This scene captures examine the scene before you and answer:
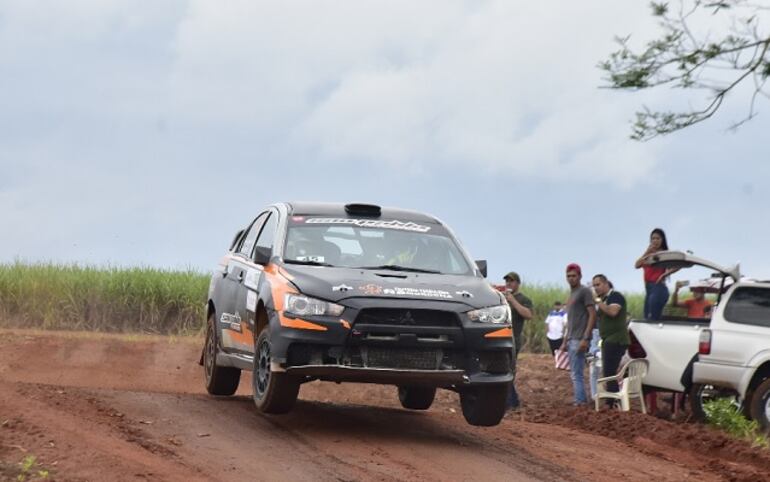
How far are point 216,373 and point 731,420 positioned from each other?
247 inches

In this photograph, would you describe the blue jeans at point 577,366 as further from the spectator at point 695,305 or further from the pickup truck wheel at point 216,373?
the pickup truck wheel at point 216,373

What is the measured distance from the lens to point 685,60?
20.8m

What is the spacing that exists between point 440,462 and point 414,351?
3.27 feet

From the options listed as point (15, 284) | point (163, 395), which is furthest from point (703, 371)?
point (15, 284)

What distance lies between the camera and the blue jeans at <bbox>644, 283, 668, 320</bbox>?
62.9ft

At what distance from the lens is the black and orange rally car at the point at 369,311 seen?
1131cm

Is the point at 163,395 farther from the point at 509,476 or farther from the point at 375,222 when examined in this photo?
the point at 509,476

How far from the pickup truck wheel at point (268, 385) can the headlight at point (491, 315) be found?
1.65m

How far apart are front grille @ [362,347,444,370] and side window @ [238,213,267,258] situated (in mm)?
3040

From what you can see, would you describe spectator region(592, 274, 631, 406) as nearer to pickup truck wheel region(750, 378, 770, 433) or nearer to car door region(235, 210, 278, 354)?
pickup truck wheel region(750, 378, 770, 433)

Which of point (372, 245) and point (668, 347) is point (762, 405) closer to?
point (668, 347)

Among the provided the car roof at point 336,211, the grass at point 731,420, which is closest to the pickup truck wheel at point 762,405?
the grass at point 731,420

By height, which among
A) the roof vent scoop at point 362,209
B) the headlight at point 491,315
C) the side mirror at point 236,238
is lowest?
the headlight at point 491,315

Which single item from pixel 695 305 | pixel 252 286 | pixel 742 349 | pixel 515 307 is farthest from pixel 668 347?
pixel 252 286
